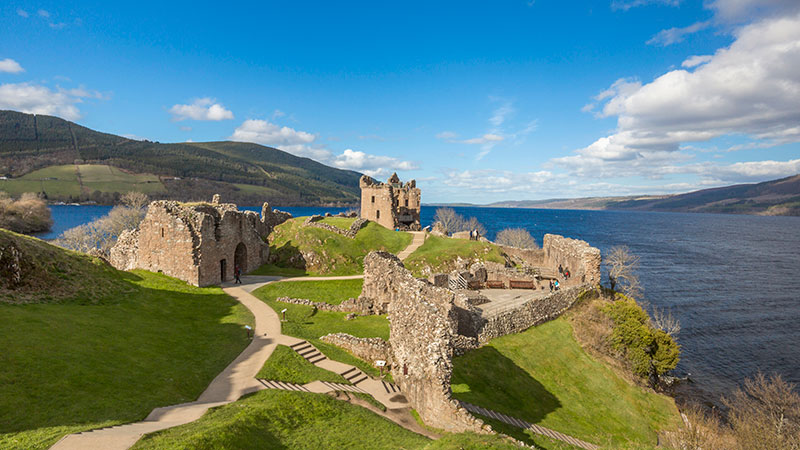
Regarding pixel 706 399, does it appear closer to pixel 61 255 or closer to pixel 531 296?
pixel 531 296

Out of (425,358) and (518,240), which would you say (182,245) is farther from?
(518,240)

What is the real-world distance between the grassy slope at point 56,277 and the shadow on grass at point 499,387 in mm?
22183

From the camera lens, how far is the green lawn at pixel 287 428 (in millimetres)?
9547

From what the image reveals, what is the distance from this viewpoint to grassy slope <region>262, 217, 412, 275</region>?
1625 inches

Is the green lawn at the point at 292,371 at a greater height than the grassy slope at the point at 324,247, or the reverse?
the grassy slope at the point at 324,247

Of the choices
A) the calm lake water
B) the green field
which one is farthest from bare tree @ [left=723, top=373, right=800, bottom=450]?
the green field

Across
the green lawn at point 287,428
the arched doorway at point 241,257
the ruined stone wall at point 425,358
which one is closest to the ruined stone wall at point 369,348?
the ruined stone wall at point 425,358

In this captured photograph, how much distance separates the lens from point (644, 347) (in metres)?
29.4

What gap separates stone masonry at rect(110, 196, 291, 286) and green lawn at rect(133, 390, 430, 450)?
2060cm

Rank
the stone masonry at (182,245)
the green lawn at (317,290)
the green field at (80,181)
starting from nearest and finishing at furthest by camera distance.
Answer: the stone masonry at (182,245), the green lawn at (317,290), the green field at (80,181)

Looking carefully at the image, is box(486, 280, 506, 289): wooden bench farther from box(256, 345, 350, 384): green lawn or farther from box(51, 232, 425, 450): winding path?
box(256, 345, 350, 384): green lawn

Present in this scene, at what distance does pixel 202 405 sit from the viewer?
45.0 ft

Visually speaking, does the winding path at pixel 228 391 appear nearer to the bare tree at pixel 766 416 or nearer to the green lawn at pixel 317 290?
the green lawn at pixel 317 290

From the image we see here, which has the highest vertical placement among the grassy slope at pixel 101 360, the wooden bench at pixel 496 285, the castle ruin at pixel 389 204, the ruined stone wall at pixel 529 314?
the castle ruin at pixel 389 204
